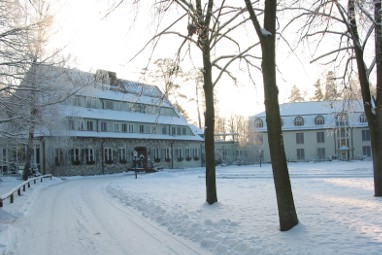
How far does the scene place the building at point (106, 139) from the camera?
118ft

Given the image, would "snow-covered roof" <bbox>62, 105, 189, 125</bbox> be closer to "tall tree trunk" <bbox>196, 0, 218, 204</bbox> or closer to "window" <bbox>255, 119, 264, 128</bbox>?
"window" <bbox>255, 119, 264, 128</bbox>

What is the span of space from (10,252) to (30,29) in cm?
692

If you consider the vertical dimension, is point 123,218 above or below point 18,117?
below

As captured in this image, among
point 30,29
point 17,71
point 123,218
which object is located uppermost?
point 30,29

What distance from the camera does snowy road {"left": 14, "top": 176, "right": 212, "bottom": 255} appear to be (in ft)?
27.7

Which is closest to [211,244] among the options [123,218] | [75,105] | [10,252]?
[10,252]

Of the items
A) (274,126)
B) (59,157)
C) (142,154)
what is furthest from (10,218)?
(142,154)

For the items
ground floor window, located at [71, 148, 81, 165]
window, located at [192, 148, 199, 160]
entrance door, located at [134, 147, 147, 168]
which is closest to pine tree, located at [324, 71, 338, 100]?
ground floor window, located at [71, 148, 81, 165]

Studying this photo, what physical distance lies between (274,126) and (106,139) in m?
35.7

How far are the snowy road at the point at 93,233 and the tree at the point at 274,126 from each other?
77.9 inches

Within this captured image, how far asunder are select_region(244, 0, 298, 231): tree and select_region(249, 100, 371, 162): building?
182 feet

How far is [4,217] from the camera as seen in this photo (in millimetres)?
12781

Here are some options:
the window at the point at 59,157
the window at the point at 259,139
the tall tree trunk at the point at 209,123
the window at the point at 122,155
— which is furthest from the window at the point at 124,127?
the tall tree trunk at the point at 209,123

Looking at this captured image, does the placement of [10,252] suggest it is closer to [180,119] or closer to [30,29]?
[30,29]
